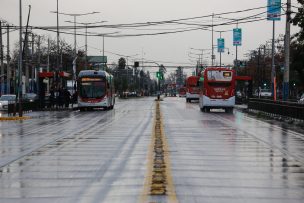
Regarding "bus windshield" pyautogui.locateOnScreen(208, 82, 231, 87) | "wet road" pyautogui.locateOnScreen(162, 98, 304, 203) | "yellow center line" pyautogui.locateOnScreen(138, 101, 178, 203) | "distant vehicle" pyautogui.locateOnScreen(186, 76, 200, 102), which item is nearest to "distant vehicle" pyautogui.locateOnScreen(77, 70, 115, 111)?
"bus windshield" pyautogui.locateOnScreen(208, 82, 231, 87)

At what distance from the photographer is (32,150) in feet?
60.2

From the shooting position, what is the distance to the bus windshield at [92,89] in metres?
52.2

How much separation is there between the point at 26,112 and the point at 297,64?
20503 millimetres

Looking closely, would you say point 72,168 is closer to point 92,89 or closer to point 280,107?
point 280,107

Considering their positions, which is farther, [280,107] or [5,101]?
[5,101]

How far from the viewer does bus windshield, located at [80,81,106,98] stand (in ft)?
171

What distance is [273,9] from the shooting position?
1722 inches

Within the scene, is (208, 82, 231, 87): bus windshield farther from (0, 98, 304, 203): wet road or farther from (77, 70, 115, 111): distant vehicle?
(0, 98, 304, 203): wet road

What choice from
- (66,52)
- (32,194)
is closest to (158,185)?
(32,194)

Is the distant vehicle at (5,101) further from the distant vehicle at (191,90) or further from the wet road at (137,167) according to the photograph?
the distant vehicle at (191,90)

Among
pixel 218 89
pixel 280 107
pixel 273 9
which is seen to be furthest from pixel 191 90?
pixel 280 107

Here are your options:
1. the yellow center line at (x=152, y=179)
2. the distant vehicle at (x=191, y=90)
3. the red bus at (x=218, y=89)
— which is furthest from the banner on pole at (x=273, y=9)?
the distant vehicle at (x=191, y=90)

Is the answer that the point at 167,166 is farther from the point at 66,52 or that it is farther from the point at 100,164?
the point at 66,52

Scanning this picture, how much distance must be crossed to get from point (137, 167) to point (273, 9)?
31.9 m
